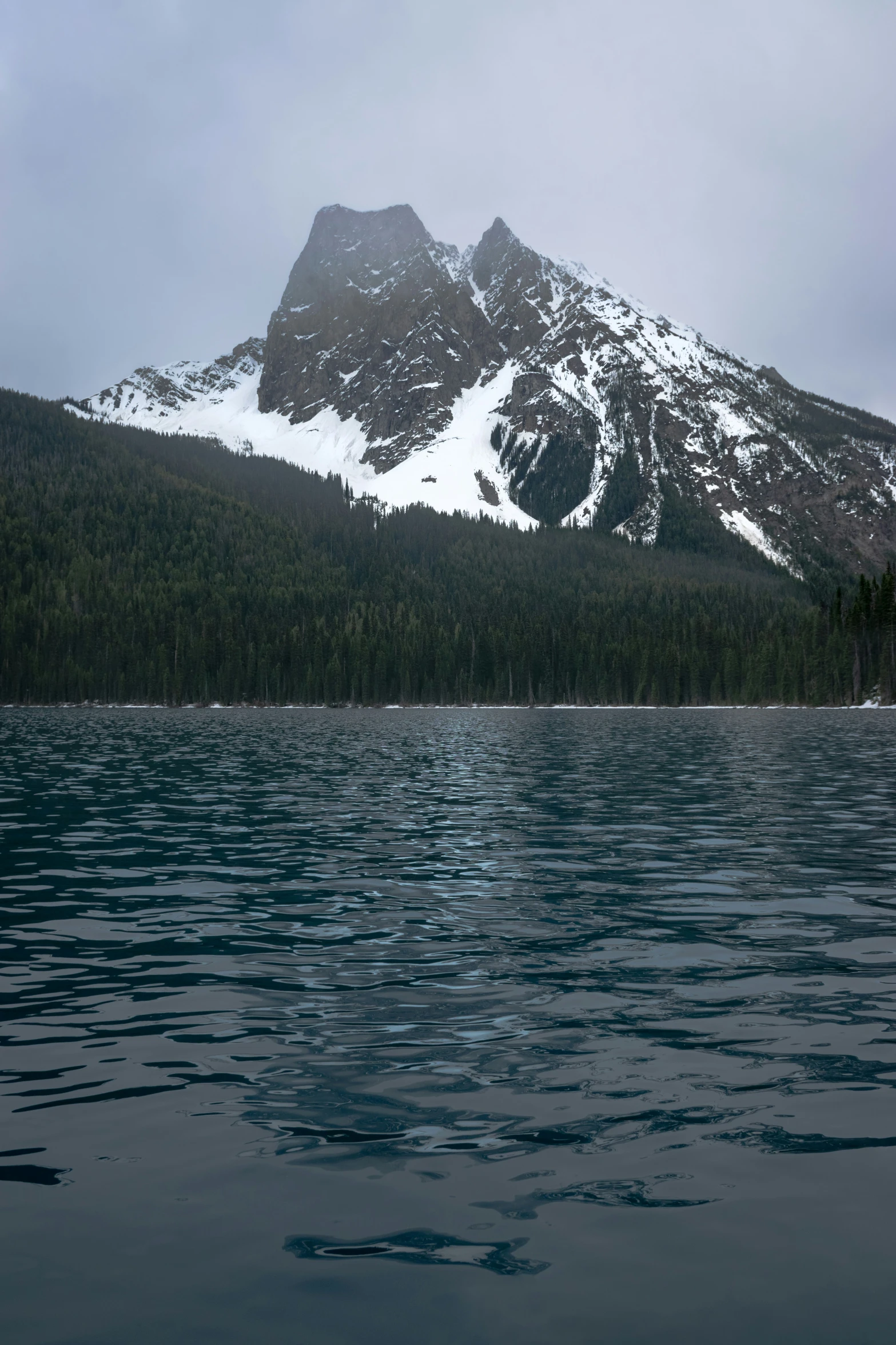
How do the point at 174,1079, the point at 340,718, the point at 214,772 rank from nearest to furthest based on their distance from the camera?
the point at 174,1079
the point at 214,772
the point at 340,718

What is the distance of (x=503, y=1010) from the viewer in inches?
534

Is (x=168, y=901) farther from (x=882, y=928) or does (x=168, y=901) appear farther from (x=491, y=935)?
(x=882, y=928)

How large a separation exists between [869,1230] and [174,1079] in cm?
707

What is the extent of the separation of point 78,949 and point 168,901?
166 inches

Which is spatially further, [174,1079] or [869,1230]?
[174,1079]

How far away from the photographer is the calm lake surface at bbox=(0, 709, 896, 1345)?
7.00m

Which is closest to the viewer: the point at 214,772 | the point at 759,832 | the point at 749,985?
the point at 749,985

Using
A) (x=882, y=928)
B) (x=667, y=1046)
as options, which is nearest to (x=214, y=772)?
(x=882, y=928)

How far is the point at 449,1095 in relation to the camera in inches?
413

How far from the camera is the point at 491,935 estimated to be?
1814 cm

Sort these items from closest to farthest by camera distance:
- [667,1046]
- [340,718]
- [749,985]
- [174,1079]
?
1. [174,1079]
2. [667,1046]
3. [749,985]
4. [340,718]

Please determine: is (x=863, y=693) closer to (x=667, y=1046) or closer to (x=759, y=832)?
(x=759, y=832)

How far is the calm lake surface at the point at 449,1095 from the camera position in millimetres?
7004

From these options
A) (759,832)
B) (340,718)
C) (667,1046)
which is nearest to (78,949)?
(667,1046)
